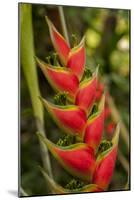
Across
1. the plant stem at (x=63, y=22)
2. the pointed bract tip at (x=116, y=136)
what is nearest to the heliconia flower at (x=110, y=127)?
the pointed bract tip at (x=116, y=136)

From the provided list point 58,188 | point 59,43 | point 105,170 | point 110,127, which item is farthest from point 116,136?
point 59,43

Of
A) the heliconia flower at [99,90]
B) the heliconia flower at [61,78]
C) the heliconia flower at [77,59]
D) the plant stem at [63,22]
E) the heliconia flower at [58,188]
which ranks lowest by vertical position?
the heliconia flower at [58,188]

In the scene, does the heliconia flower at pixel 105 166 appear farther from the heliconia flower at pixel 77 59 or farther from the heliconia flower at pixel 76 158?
the heliconia flower at pixel 77 59

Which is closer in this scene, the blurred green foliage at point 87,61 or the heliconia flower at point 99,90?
the blurred green foliage at point 87,61

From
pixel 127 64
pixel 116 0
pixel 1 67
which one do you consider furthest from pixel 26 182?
pixel 116 0

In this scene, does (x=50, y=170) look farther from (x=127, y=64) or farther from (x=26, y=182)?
(x=127, y=64)

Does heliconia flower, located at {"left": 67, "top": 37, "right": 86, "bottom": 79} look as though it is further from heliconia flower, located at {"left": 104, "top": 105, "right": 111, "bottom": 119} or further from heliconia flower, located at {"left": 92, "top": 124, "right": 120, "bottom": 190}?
heliconia flower, located at {"left": 92, "top": 124, "right": 120, "bottom": 190}

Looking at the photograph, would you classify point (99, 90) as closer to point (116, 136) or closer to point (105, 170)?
point (116, 136)
